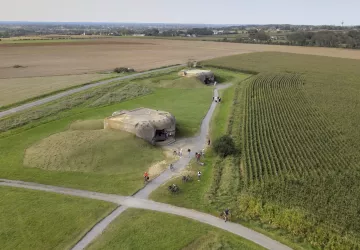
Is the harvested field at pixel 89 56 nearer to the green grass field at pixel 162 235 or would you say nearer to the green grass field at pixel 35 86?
the green grass field at pixel 35 86

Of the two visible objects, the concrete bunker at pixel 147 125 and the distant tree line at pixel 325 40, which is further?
the distant tree line at pixel 325 40

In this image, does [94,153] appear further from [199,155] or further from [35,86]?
[35,86]

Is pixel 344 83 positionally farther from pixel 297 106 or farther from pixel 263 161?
pixel 263 161

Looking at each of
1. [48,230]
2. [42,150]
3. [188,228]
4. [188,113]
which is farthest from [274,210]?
[188,113]

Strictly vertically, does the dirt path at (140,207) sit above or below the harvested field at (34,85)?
below

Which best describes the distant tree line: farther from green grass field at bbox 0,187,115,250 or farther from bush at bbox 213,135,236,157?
green grass field at bbox 0,187,115,250

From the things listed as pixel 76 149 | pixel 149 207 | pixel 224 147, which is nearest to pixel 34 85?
pixel 76 149

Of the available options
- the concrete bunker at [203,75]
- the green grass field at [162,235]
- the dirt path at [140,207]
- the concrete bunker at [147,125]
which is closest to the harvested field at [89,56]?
Answer: the concrete bunker at [203,75]
